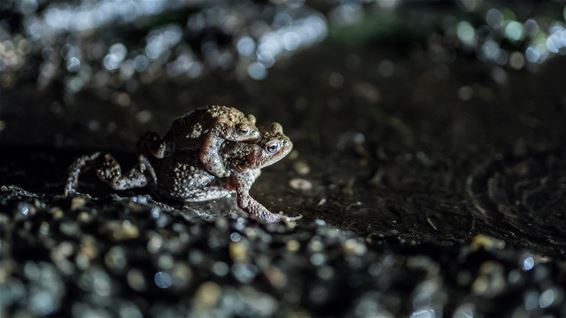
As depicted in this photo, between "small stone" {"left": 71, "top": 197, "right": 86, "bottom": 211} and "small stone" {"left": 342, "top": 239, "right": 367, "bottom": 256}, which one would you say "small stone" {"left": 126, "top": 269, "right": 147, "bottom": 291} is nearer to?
"small stone" {"left": 71, "top": 197, "right": 86, "bottom": 211}

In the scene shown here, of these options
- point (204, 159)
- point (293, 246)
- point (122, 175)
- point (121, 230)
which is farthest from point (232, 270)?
point (122, 175)

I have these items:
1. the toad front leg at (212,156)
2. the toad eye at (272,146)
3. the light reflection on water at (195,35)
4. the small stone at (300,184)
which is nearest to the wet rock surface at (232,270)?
the toad front leg at (212,156)

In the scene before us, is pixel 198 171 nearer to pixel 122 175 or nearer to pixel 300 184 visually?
pixel 122 175

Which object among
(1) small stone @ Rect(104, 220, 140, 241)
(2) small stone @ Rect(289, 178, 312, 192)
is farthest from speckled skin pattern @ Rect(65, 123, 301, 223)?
(1) small stone @ Rect(104, 220, 140, 241)

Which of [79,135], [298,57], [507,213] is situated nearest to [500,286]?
[507,213]

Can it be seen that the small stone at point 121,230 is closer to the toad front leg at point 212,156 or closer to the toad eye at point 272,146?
the toad front leg at point 212,156

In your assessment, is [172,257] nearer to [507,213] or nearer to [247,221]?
[247,221]
